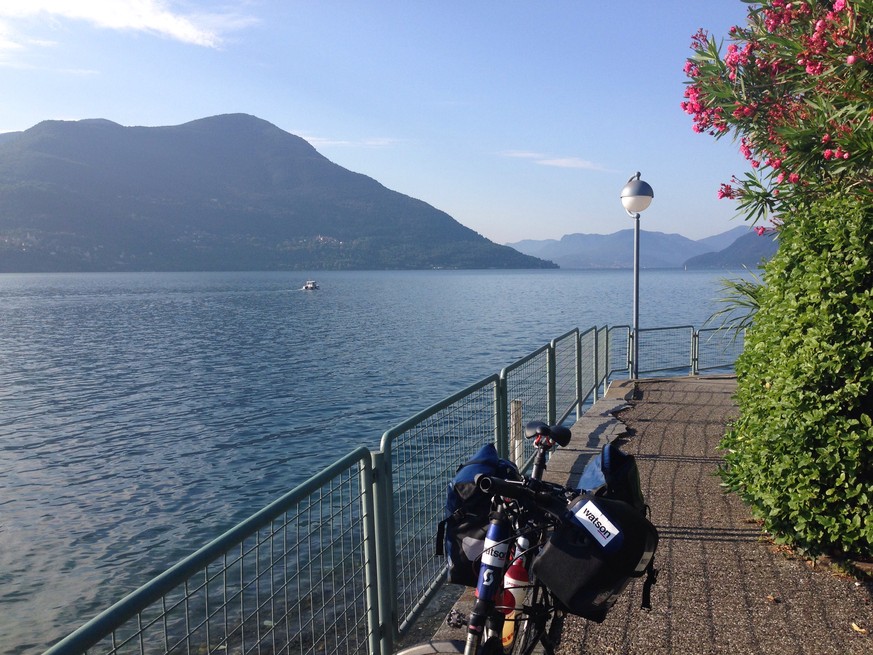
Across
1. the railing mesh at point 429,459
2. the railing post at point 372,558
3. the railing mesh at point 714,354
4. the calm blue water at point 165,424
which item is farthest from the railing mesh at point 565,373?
the railing mesh at point 714,354

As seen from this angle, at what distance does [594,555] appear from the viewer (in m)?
2.43

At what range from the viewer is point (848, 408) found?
4.59 meters

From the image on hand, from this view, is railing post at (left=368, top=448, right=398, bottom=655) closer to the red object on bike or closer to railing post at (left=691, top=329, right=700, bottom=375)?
the red object on bike

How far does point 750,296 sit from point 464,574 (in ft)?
20.9

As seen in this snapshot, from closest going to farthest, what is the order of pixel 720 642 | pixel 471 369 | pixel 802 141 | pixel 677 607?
pixel 720 642
pixel 677 607
pixel 802 141
pixel 471 369

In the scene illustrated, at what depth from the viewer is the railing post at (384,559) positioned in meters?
4.03

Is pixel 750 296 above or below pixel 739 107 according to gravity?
below

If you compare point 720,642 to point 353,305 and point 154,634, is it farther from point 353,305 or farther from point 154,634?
point 353,305

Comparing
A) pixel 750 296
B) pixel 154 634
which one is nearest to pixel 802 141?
pixel 750 296

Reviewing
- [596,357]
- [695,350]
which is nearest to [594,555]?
[596,357]

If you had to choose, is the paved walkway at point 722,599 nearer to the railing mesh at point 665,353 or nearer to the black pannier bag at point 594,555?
the black pannier bag at point 594,555

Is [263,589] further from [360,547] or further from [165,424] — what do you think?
[165,424]

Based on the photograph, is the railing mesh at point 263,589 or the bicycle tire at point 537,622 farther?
the bicycle tire at point 537,622

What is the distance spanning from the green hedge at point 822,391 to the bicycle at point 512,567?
2.42 m
